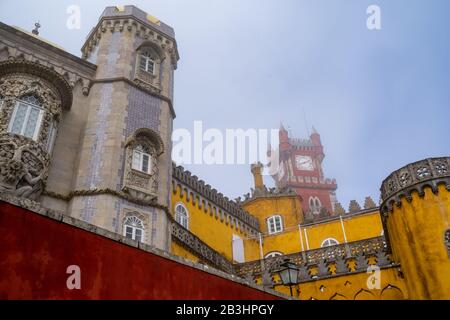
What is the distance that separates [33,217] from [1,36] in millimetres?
13799

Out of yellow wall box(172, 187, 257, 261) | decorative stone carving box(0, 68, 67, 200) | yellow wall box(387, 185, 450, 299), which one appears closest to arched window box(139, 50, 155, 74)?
decorative stone carving box(0, 68, 67, 200)

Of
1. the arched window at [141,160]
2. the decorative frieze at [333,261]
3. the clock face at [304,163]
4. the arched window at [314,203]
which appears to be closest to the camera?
the arched window at [141,160]

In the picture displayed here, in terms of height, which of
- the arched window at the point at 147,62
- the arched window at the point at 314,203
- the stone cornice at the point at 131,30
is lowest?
the arched window at the point at 147,62

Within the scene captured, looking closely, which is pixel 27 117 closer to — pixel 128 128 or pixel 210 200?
pixel 128 128

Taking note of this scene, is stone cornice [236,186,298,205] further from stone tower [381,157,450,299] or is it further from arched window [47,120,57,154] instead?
arched window [47,120,57,154]

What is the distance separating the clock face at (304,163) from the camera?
7625 cm

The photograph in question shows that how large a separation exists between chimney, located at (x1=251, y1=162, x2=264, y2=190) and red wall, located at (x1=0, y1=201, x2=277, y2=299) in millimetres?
28975

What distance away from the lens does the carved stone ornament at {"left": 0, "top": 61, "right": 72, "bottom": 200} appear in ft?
43.7

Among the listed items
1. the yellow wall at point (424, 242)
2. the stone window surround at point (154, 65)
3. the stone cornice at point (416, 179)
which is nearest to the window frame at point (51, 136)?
the stone window surround at point (154, 65)

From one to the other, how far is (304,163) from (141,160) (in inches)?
2475

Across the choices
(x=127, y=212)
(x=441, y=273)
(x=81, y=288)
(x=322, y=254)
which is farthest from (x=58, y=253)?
(x=322, y=254)

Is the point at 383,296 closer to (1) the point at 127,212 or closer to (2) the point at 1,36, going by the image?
(1) the point at 127,212

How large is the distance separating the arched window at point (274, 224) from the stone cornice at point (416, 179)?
1698 centimetres

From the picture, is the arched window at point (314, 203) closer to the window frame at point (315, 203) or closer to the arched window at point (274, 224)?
the window frame at point (315, 203)
